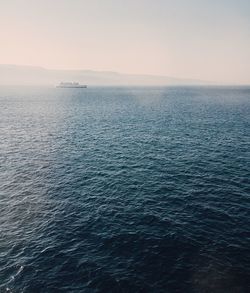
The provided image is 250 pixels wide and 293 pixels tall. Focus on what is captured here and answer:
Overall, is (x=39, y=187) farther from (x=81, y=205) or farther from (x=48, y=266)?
(x=48, y=266)

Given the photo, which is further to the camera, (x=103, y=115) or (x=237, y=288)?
(x=103, y=115)

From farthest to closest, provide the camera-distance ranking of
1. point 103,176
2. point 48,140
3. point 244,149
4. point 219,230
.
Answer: point 48,140 < point 244,149 < point 103,176 < point 219,230

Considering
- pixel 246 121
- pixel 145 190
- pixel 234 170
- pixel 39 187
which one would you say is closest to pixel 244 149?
pixel 234 170

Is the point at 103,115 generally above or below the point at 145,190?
above

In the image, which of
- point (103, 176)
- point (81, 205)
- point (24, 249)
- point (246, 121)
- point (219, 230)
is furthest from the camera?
point (246, 121)

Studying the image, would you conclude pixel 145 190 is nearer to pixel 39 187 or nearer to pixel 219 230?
pixel 219 230

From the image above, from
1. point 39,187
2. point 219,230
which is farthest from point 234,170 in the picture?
point 39,187
